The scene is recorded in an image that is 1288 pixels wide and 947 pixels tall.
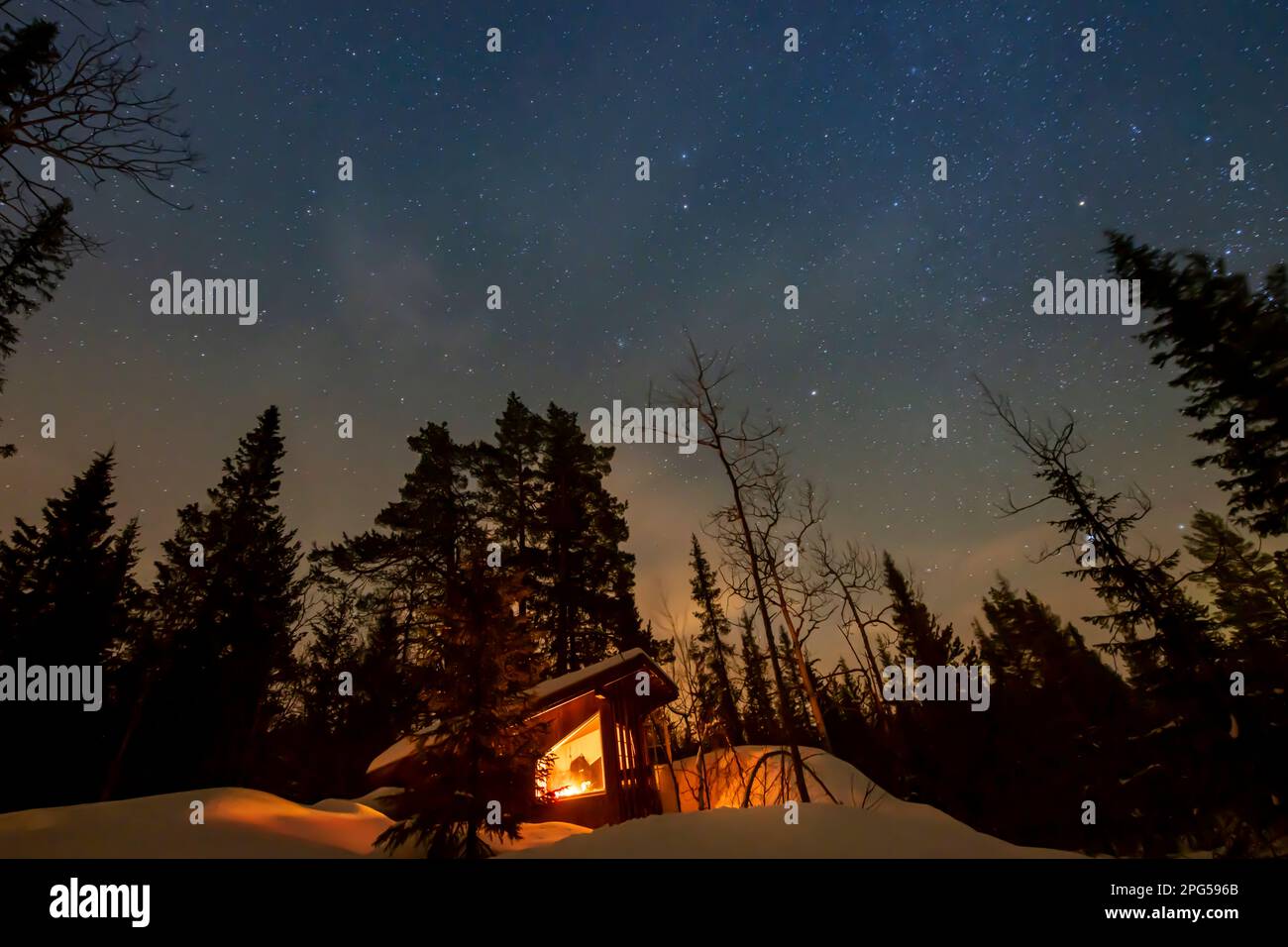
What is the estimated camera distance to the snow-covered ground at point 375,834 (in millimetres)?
4441

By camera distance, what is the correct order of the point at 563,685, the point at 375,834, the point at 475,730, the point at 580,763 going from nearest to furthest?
the point at 475,730 < the point at 375,834 < the point at 563,685 < the point at 580,763

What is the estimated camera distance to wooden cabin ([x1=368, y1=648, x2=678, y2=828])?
43.9 ft

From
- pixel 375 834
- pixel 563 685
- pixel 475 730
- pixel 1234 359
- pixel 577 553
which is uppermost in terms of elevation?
pixel 1234 359

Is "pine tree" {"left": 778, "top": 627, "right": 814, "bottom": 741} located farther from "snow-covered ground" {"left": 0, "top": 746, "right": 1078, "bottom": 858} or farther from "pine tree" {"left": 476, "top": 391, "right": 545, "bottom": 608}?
"pine tree" {"left": 476, "top": 391, "right": 545, "bottom": 608}

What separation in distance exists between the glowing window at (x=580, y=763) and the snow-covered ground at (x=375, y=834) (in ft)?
16.7

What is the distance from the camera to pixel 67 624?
65.6ft

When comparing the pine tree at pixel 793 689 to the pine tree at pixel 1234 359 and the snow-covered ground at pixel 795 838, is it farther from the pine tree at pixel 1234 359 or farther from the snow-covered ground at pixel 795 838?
the pine tree at pixel 1234 359

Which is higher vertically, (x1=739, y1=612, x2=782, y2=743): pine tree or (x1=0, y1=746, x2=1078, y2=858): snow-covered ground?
(x1=0, y1=746, x2=1078, y2=858): snow-covered ground

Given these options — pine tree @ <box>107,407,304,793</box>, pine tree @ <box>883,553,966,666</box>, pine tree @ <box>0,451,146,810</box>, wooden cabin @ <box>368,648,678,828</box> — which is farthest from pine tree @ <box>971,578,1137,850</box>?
pine tree @ <box>0,451,146,810</box>

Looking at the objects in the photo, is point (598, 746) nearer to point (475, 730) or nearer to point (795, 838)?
point (475, 730)

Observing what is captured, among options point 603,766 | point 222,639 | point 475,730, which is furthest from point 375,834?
point 222,639

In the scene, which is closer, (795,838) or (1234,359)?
(795,838)

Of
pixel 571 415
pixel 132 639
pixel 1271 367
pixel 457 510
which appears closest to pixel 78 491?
pixel 132 639

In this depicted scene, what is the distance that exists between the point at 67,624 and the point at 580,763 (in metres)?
21.9
